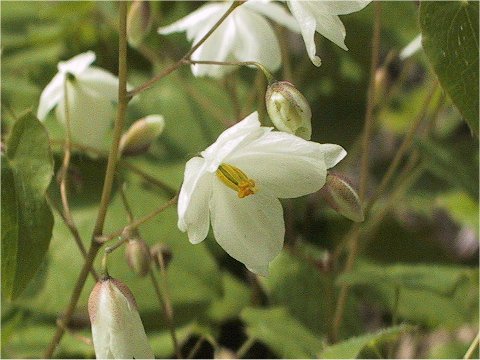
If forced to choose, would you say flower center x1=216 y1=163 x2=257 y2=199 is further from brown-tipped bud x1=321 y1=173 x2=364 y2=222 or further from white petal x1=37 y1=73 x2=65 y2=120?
white petal x1=37 y1=73 x2=65 y2=120

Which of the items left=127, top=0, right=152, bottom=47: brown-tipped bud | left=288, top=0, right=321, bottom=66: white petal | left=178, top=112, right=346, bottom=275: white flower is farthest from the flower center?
left=127, top=0, right=152, bottom=47: brown-tipped bud

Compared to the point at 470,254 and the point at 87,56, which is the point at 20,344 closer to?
the point at 87,56

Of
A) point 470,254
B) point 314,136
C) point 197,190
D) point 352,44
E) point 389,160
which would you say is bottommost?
point 470,254

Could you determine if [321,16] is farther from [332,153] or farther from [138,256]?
[138,256]

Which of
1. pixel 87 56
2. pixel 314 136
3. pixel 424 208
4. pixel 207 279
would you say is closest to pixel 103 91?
pixel 87 56

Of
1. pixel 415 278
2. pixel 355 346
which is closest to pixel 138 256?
pixel 355 346

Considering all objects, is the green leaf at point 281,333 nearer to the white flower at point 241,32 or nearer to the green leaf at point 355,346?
the green leaf at point 355,346
